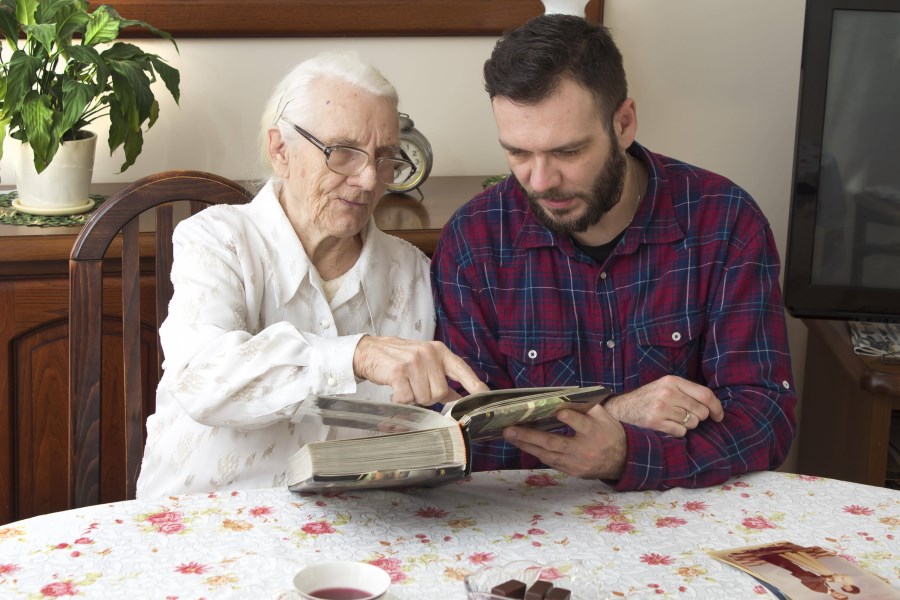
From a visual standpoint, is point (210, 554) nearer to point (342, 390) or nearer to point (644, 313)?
point (342, 390)

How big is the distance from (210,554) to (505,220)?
2.81ft

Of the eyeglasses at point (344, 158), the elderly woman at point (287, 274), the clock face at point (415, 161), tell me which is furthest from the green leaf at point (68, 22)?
the clock face at point (415, 161)

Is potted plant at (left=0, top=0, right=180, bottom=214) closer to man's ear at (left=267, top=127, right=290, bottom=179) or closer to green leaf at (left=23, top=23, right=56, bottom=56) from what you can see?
green leaf at (left=23, top=23, right=56, bottom=56)

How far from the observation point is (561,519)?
1.33m

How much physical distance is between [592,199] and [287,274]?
51 cm

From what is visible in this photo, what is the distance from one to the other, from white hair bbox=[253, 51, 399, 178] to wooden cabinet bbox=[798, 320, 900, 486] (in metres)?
1.15

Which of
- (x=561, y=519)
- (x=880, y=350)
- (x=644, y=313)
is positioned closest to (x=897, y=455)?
(x=880, y=350)

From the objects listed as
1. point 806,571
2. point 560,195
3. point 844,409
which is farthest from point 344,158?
point 844,409

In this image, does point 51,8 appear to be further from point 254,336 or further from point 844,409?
point 844,409

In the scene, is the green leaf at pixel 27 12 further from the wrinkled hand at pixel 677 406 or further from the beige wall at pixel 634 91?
the wrinkled hand at pixel 677 406

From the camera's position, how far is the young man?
1644mm

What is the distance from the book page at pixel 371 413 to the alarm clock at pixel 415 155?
1.12 m

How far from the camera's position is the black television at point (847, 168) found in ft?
7.03

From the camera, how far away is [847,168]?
220 centimetres
